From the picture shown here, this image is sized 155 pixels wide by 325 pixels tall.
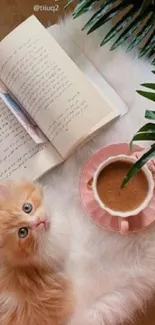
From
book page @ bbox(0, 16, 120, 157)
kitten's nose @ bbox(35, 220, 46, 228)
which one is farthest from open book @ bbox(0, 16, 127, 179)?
kitten's nose @ bbox(35, 220, 46, 228)

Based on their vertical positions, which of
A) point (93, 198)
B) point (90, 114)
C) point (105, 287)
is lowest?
point (105, 287)

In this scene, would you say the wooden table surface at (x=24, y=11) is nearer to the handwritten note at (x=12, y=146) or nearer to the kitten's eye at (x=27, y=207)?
the handwritten note at (x=12, y=146)

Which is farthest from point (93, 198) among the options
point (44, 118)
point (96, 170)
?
point (44, 118)

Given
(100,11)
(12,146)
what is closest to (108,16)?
(100,11)

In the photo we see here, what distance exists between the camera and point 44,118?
0.91 meters

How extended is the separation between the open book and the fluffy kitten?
78 millimetres

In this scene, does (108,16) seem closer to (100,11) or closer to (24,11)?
(100,11)

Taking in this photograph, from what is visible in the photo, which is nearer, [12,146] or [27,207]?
[27,207]

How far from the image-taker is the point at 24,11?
111 cm

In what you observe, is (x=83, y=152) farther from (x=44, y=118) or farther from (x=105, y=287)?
(x=105, y=287)

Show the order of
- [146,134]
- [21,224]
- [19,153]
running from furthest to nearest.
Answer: [19,153], [21,224], [146,134]

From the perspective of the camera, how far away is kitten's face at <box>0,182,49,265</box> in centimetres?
82

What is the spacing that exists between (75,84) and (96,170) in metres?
0.15

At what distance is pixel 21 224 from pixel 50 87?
9.3 inches
